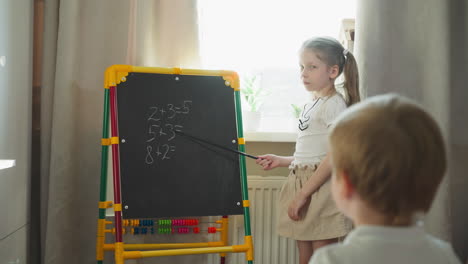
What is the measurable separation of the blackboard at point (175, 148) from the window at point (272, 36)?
1.93 ft

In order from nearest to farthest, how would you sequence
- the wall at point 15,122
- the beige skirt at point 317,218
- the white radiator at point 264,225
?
the wall at point 15,122 → the beige skirt at point 317,218 → the white radiator at point 264,225

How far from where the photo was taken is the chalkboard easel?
6.37ft

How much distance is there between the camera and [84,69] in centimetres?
222

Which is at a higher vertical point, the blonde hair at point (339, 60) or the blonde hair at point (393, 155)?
the blonde hair at point (339, 60)

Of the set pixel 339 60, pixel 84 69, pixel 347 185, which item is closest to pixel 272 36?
pixel 339 60

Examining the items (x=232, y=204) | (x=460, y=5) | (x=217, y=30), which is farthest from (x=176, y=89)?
(x=460, y=5)

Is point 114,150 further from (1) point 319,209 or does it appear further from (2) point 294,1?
(2) point 294,1

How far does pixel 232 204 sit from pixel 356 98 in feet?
2.06

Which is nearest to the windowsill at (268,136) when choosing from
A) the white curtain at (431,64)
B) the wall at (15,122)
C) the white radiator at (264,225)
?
the white radiator at (264,225)

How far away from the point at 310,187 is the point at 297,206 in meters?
0.09

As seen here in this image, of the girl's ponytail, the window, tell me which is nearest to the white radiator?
the window

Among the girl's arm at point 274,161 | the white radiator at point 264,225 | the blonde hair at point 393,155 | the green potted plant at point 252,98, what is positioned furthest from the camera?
the green potted plant at point 252,98

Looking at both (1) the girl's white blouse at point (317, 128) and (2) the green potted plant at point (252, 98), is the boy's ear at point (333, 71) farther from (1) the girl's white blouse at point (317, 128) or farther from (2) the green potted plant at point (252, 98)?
(2) the green potted plant at point (252, 98)

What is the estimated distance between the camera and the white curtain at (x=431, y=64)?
213 centimetres
